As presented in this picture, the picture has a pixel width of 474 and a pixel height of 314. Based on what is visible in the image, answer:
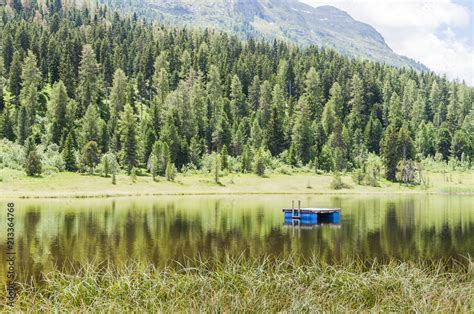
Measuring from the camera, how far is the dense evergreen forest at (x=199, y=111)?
128 m

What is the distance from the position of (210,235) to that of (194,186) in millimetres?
70029

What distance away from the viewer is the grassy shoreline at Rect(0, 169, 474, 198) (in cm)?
9662

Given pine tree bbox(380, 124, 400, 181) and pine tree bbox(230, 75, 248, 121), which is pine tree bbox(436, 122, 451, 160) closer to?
pine tree bbox(380, 124, 400, 181)

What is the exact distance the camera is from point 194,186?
11488 cm

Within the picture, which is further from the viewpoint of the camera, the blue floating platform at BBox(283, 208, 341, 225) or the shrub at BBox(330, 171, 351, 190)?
the shrub at BBox(330, 171, 351, 190)

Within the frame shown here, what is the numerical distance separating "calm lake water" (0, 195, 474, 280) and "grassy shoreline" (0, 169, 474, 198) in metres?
24.1

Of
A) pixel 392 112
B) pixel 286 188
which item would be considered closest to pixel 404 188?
pixel 286 188

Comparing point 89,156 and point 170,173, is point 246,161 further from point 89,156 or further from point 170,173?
point 89,156

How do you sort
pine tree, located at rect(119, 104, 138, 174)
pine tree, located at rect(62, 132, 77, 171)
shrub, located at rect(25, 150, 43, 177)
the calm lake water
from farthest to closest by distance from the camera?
pine tree, located at rect(119, 104, 138, 174)
pine tree, located at rect(62, 132, 77, 171)
shrub, located at rect(25, 150, 43, 177)
the calm lake water

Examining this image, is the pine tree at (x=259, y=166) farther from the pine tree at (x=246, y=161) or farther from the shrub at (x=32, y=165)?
the shrub at (x=32, y=165)

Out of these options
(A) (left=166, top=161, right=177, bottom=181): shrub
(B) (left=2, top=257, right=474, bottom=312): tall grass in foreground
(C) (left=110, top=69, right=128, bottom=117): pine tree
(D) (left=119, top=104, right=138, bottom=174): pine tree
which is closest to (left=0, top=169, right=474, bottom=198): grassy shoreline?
(A) (left=166, top=161, right=177, bottom=181): shrub

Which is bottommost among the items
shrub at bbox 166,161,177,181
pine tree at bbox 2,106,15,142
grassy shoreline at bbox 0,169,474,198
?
grassy shoreline at bbox 0,169,474,198

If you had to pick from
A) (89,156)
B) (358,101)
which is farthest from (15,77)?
(358,101)

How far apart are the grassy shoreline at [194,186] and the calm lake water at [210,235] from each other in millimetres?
24112
